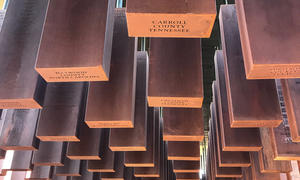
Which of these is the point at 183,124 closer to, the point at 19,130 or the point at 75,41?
the point at 75,41

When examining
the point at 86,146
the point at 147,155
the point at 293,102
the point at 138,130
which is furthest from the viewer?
the point at 147,155

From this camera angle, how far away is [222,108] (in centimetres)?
266

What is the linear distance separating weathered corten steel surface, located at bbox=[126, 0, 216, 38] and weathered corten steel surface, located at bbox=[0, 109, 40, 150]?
1.96m

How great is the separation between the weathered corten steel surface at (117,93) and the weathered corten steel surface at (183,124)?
536 millimetres

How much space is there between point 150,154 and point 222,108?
4.06 feet

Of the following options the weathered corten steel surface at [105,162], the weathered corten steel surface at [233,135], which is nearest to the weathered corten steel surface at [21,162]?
the weathered corten steel surface at [105,162]

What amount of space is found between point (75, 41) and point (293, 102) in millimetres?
1474

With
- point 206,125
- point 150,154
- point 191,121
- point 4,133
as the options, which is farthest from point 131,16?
point 206,125

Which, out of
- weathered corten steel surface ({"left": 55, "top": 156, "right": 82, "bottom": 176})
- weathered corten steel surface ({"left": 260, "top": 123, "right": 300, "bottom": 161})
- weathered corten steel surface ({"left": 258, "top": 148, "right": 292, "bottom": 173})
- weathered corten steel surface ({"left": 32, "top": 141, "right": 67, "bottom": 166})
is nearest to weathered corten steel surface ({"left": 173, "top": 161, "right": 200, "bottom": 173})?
weathered corten steel surface ({"left": 55, "top": 156, "right": 82, "bottom": 176})

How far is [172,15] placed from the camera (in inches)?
54.4

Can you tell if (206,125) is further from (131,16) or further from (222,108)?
(131,16)

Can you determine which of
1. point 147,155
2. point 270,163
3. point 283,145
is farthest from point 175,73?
point 147,155

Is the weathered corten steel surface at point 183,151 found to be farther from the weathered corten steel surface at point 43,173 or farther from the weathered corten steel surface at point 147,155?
the weathered corten steel surface at point 43,173

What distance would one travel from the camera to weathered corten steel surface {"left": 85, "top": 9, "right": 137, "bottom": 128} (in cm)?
216
